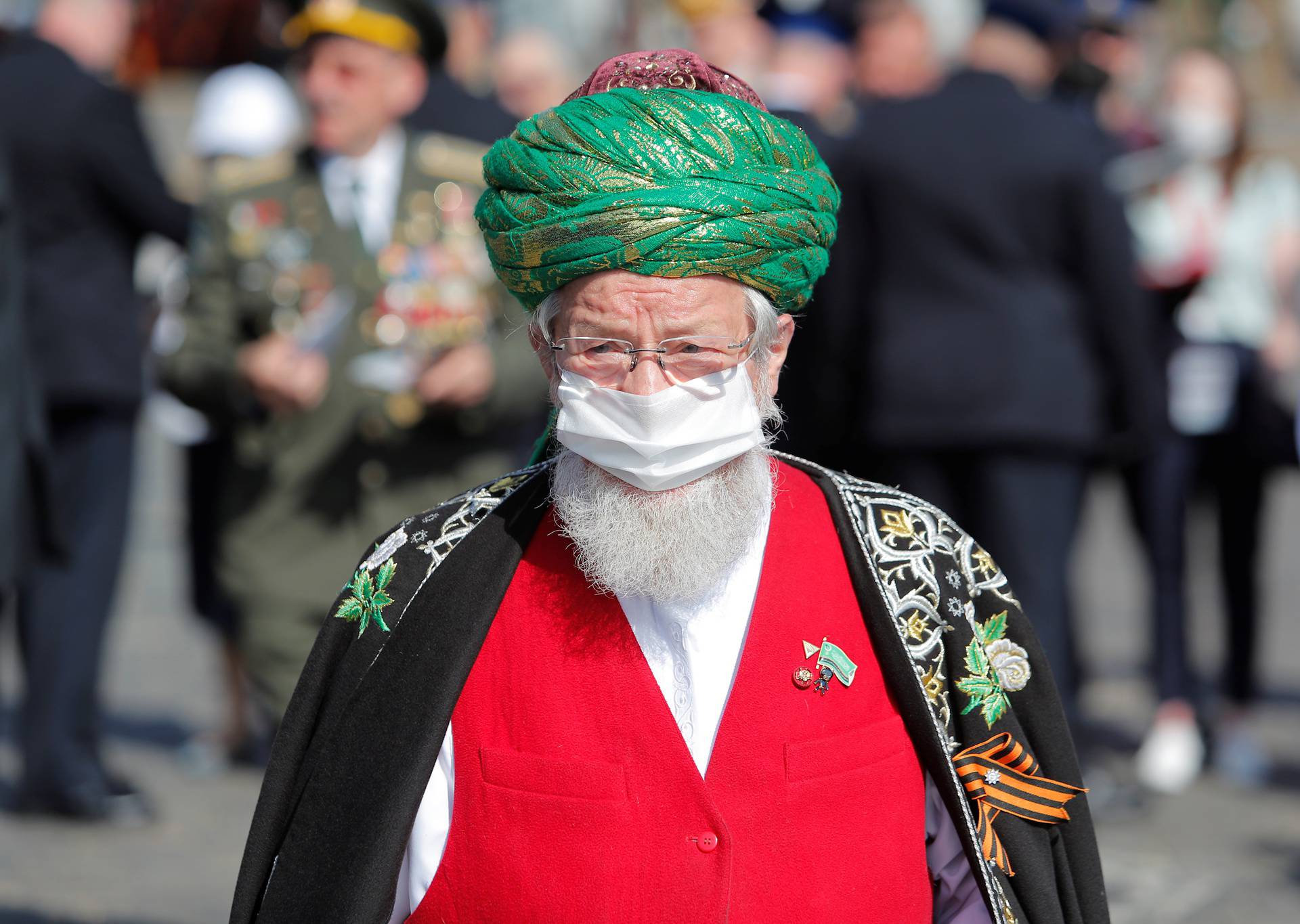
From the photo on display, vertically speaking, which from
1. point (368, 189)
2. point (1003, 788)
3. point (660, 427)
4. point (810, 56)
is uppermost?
point (810, 56)

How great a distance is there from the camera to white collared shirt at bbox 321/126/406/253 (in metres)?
4.60

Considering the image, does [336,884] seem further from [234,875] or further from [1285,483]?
[1285,483]

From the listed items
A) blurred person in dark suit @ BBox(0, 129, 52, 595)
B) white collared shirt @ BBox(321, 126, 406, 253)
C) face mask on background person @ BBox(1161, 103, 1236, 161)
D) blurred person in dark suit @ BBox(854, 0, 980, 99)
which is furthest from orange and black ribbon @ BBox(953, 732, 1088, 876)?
face mask on background person @ BBox(1161, 103, 1236, 161)

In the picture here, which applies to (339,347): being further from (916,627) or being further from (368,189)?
(916,627)

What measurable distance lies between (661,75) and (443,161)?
236cm

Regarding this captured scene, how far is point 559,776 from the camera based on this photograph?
2.27 meters

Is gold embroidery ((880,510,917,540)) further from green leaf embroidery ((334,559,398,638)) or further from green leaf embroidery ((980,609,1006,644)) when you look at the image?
green leaf embroidery ((334,559,398,638))

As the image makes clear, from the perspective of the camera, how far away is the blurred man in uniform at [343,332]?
4492 mm

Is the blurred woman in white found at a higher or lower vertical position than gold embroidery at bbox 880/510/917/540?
lower

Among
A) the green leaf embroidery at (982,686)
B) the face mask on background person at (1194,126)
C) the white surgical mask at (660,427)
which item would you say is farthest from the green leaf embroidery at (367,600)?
the face mask on background person at (1194,126)

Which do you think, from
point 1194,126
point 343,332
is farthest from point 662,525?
point 1194,126

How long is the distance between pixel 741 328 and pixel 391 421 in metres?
2.22

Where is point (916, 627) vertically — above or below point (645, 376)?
below

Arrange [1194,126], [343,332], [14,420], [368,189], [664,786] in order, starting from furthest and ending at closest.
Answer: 1. [1194,126]
2. [14,420]
3. [368,189]
4. [343,332]
5. [664,786]
